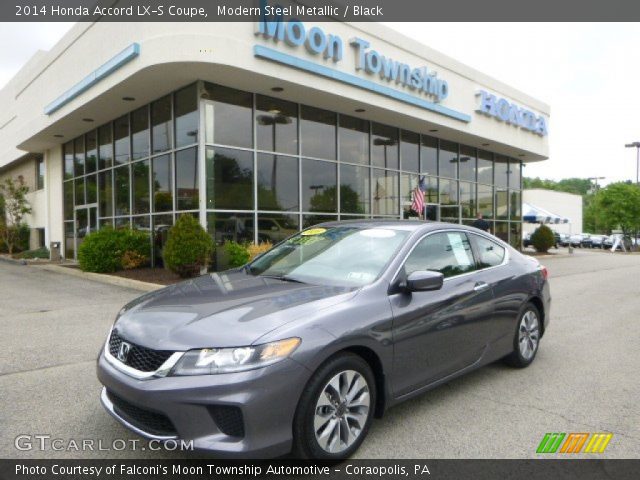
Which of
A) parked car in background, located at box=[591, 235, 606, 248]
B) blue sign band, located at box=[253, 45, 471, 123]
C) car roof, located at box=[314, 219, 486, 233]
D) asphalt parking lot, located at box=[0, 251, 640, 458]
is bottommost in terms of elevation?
parked car in background, located at box=[591, 235, 606, 248]

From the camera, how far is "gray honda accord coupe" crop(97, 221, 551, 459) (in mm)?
2562

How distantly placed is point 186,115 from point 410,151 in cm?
867

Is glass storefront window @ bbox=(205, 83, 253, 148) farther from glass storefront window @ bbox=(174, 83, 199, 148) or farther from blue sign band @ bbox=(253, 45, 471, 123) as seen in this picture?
blue sign band @ bbox=(253, 45, 471, 123)

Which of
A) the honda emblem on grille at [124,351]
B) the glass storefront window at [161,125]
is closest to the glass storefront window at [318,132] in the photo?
the glass storefront window at [161,125]

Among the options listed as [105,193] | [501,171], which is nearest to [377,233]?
[105,193]

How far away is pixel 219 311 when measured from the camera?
297cm

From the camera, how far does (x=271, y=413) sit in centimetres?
259

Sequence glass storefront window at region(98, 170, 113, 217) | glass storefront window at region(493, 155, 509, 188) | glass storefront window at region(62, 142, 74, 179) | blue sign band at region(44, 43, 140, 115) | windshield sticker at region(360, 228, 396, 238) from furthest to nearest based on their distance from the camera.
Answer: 1. glass storefront window at region(493, 155, 509, 188)
2. glass storefront window at region(62, 142, 74, 179)
3. glass storefront window at region(98, 170, 113, 217)
4. blue sign band at region(44, 43, 140, 115)
5. windshield sticker at region(360, 228, 396, 238)

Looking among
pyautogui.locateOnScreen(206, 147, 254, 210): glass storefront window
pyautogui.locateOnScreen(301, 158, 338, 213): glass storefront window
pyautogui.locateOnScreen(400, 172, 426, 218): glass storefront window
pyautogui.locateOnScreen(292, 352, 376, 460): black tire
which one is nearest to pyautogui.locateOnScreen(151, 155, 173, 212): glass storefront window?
pyautogui.locateOnScreen(206, 147, 254, 210): glass storefront window

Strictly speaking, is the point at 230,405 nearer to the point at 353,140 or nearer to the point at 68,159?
the point at 353,140

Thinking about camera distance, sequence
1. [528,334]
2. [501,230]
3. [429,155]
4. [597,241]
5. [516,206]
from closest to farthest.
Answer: [528,334] < [429,155] < [501,230] < [516,206] < [597,241]

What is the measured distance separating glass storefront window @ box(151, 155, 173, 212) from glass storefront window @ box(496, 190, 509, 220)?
15.6 metres

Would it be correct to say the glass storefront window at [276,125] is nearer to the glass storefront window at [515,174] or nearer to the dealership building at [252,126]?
the dealership building at [252,126]

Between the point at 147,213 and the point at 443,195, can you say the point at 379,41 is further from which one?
the point at 147,213
